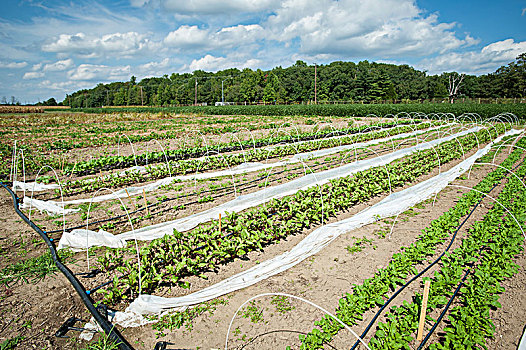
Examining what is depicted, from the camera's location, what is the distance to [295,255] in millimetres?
4578

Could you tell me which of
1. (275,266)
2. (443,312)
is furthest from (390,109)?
(443,312)

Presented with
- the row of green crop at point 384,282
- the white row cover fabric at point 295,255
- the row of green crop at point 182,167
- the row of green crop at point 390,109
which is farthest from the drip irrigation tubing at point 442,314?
the row of green crop at point 390,109

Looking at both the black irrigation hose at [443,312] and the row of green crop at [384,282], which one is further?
the row of green crop at [384,282]

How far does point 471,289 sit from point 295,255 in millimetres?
2305

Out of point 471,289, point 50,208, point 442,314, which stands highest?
point 50,208

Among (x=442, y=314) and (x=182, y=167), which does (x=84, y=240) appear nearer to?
(x=182, y=167)

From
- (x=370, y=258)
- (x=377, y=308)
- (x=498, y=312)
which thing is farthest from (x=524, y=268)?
(x=377, y=308)

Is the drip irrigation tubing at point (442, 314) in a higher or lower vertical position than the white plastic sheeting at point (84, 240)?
lower

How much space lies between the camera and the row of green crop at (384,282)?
9.94 ft

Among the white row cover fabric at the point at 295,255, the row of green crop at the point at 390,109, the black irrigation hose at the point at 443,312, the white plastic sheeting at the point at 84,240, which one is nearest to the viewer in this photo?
the black irrigation hose at the point at 443,312

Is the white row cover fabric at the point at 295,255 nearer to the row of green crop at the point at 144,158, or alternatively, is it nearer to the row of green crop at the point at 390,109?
the row of green crop at the point at 144,158

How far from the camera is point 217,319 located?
3398mm

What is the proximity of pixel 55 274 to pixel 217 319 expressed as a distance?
2703 mm

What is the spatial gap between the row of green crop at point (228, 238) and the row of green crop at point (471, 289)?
221 centimetres
